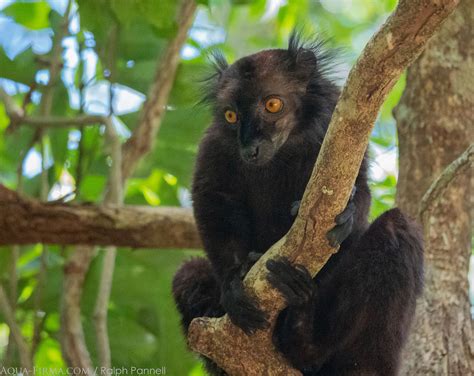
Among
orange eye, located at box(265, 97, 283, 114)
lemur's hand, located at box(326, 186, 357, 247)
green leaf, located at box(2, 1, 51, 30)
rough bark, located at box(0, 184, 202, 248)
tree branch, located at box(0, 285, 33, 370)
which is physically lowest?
tree branch, located at box(0, 285, 33, 370)

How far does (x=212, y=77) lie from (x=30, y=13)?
2.58 m

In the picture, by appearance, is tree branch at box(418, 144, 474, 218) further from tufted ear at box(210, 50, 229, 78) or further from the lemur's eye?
tufted ear at box(210, 50, 229, 78)

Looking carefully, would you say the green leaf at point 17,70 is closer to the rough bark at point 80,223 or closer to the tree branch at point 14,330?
the rough bark at point 80,223

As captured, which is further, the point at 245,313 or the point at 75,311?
the point at 75,311

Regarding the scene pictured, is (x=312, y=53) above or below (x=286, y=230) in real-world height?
above

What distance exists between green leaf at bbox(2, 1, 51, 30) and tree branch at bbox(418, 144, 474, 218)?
4.23 meters

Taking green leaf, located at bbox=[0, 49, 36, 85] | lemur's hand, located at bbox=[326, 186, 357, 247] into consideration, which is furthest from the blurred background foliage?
lemur's hand, located at bbox=[326, 186, 357, 247]

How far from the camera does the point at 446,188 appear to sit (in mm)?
5426

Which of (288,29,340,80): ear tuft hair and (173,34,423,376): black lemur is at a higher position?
(288,29,340,80): ear tuft hair

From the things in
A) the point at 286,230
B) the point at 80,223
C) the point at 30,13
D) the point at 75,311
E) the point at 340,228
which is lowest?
the point at 75,311

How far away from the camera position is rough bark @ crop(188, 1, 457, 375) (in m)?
3.52

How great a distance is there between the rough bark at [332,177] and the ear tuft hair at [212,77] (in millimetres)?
2011

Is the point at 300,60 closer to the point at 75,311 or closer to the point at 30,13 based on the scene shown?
the point at 75,311

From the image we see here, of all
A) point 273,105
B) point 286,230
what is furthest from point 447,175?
point 273,105
